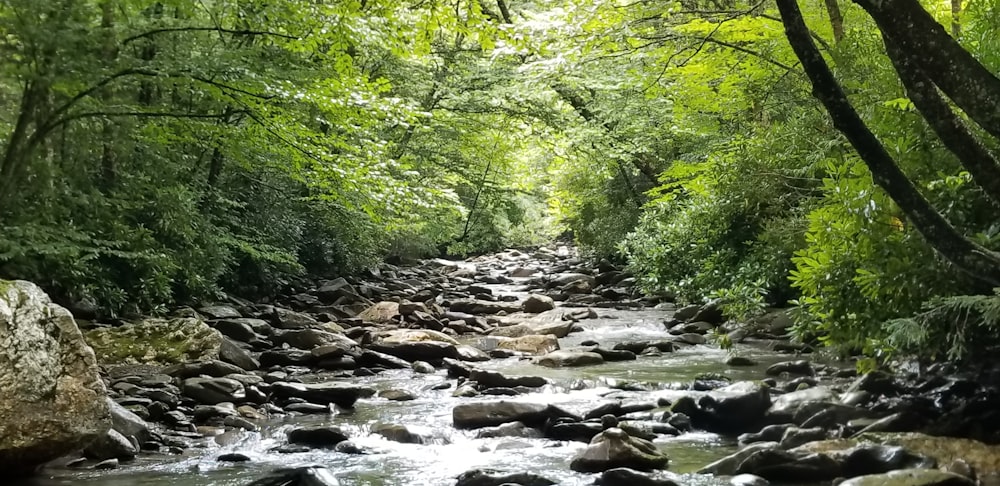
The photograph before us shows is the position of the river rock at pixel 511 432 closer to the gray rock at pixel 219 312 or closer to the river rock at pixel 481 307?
the gray rock at pixel 219 312

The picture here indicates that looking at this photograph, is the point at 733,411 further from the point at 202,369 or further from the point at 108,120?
the point at 108,120

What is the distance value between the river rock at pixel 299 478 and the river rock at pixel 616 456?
1.65m

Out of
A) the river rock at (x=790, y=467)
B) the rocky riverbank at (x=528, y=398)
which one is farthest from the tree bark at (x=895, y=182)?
the river rock at (x=790, y=467)

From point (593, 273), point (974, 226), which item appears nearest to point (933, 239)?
point (974, 226)

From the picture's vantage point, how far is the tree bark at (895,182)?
3332mm

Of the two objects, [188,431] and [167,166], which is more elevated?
[167,166]

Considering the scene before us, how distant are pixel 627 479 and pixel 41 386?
12.1 ft

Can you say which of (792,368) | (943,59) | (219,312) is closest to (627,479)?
(943,59)

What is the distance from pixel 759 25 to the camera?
27.6ft

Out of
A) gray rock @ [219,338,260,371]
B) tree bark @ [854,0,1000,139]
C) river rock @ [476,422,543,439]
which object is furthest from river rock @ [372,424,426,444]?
tree bark @ [854,0,1000,139]

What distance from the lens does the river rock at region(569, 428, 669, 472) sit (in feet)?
15.8

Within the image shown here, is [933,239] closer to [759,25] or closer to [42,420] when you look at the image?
[42,420]

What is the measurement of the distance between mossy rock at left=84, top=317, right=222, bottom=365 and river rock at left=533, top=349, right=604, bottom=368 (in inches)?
163

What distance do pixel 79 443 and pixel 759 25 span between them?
7.86 metres
